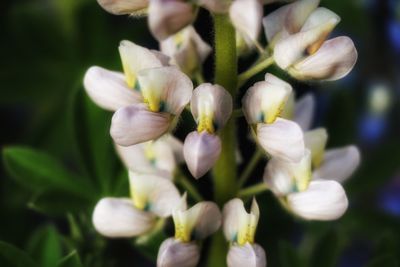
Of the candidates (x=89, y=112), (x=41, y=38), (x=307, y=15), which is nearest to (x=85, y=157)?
(x=89, y=112)

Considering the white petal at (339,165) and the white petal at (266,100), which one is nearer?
the white petal at (266,100)

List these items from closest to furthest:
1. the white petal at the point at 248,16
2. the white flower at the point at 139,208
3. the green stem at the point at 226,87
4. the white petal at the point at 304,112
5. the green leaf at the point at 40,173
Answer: the white petal at the point at 248,16
the green stem at the point at 226,87
the white flower at the point at 139,208
the white petal at the point at 304,112
the green leaf at the point at 40,173

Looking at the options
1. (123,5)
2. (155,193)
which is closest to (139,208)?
(155,193)

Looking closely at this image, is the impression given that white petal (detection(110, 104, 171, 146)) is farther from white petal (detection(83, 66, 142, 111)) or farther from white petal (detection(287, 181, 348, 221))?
white petal (detection(287, 181, 348, 221))

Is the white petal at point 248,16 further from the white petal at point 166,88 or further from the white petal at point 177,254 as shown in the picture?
the white petal at point 177,254

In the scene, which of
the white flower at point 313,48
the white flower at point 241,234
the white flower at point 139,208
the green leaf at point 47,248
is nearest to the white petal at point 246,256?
the white flower at point 241,234

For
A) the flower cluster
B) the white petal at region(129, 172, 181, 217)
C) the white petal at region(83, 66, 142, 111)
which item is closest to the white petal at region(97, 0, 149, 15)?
the flower cluster

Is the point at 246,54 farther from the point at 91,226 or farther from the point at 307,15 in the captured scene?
the point at 91,226
